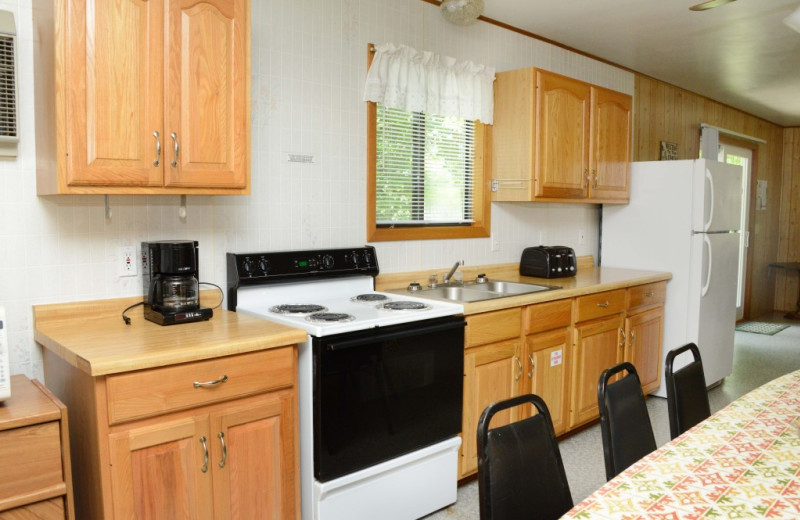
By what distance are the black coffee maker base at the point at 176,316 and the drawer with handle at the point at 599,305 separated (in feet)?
6.72

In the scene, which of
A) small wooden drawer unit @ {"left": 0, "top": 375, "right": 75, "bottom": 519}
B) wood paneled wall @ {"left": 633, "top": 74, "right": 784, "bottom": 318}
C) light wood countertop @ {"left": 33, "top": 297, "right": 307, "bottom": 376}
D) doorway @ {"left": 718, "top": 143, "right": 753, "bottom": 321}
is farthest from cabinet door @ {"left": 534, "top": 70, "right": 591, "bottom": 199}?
doorway @ {"left": 718, "top": 143, "right": 753, "bottom": 321}

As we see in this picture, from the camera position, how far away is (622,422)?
171 centimetres

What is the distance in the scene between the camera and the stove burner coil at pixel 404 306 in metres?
2.64

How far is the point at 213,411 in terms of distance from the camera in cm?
196

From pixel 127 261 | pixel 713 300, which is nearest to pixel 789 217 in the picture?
pixel 713 300

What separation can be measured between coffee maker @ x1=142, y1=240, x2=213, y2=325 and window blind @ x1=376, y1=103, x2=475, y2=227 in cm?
120

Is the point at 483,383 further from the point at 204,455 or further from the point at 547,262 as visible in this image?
the point at 204,455

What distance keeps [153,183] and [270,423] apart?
905 millimetres

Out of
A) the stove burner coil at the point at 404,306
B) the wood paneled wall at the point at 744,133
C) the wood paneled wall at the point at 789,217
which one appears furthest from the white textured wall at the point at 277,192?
the wood paneled wall at the point at 789,217

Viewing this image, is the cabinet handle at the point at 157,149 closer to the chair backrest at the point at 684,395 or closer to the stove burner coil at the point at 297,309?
the stove burner coil at the point at 297,309

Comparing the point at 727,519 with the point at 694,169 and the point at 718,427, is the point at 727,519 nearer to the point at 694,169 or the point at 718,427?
the point at 718,427

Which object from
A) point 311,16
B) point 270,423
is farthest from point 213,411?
point 311,16

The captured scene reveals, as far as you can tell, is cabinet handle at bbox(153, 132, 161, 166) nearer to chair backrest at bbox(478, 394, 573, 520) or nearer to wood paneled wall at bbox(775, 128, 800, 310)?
chair backrest at bbox(478, 394, 573, 520)

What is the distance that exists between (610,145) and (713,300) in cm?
133
